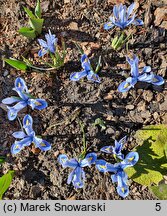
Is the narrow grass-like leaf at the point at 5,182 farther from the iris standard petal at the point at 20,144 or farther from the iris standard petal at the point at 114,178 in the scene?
the iris standard petal at the point at 114,178

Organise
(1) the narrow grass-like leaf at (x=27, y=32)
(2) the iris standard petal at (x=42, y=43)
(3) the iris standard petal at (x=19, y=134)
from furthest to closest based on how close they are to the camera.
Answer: (1) the narrow grass-like leaf at (x=27, y=32) → (2) the iris standard petal at (x=42, y=43) → (3) the iris standard petal at (x=19, y=134)

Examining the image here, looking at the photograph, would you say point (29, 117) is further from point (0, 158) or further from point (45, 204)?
point (45, 204)

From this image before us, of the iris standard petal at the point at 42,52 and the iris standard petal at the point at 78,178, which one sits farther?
the iris standard petal at the point at 42,52

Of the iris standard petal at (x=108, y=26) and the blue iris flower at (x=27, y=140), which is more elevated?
the iris standard petal at (x=108, y=26)

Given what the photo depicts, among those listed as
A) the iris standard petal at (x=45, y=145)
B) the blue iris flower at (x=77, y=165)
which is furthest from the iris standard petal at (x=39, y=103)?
the blue iris flower at (x=77, y=165)

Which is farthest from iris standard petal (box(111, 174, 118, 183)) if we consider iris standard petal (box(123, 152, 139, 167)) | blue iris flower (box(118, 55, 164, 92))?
blue iris flower (box(118, 55, 164, 92))

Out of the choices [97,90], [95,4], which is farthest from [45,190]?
[95,4]

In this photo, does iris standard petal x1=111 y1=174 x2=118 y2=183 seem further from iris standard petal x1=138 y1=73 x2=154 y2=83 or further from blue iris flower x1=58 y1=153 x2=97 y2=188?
iris standard petal x1=138 y1=73 x2=154 y2=83
